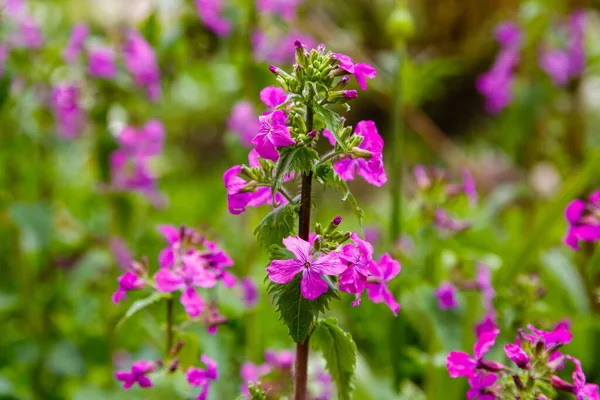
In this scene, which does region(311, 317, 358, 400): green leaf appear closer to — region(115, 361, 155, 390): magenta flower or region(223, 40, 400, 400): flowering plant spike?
region(223, 40, 400, 400): flowering plant spike

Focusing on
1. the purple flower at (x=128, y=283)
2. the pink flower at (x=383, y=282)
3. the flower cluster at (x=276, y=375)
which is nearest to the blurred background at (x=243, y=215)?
the flower cluster at (x=276, y=375)

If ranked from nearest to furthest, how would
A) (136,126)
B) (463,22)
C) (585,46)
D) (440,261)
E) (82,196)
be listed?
(440,261) → (136,126) → (585,46) → (82,196) → (463,22)

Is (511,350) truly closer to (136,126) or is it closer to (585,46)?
(136,126)

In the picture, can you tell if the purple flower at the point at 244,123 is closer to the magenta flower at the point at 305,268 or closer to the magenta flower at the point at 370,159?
the magenta flower at the point at 370,159

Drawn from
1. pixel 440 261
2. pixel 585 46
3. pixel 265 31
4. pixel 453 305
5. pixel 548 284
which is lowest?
pixel 453 305

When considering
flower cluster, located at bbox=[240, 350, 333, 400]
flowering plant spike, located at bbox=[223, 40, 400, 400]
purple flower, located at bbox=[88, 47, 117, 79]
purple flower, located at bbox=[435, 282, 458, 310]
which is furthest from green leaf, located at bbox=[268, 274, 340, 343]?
purple flower, located at bbox=[88, 47, 117, 79]

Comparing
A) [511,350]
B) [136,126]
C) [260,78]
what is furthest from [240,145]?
[511,350]
